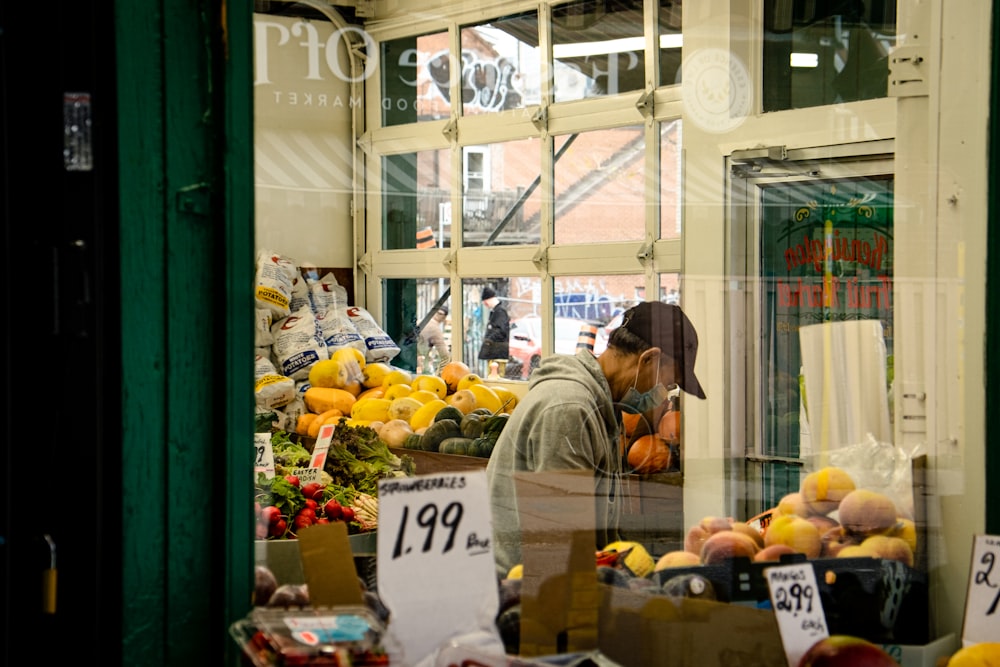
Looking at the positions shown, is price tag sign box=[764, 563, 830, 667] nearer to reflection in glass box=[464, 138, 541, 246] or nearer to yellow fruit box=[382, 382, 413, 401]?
yellow fruit box=[382, 382, 413, 401]

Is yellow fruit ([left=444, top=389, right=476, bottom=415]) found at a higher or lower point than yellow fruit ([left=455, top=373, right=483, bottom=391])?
lower

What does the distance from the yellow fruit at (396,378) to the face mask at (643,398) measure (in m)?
0.71

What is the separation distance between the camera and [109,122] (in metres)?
1.56

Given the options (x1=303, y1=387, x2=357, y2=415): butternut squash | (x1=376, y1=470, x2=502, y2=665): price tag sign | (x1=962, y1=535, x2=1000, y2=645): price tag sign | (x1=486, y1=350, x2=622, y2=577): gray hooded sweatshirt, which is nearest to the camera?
(x1=376, y1=470, x2=502, y2=665): price tag sign

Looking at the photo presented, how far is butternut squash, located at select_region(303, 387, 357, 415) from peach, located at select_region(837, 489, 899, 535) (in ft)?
3.74

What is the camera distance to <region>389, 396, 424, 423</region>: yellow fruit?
2293 millimetres

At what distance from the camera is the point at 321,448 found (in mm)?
2305

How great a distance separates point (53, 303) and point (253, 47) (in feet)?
1.71

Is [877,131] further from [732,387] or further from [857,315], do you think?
[732,387]

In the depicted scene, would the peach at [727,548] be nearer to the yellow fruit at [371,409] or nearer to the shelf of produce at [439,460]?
the shelf of produce at [439,460]

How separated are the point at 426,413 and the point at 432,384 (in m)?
0.07

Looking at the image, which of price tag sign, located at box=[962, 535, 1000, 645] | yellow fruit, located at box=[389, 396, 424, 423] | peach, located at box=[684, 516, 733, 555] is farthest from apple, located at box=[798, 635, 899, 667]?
yellow fruit, located at box=[389, 396, 424, 423]

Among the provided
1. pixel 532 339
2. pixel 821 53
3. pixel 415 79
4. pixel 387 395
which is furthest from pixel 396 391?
pixel 821 53

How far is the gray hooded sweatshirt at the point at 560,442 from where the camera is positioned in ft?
6.84
